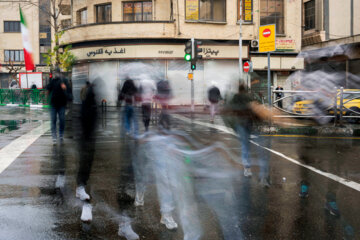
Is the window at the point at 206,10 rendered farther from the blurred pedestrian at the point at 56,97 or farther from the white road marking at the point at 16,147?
the blurred pedestrian at the point at 56,97

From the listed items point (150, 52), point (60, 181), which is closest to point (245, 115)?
point (60, 181)

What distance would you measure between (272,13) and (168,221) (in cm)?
3071

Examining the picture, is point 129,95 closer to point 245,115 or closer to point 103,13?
point 245,115

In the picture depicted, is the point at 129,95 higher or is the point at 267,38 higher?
the point at 267,38

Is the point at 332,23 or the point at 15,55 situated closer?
the point at 332,23

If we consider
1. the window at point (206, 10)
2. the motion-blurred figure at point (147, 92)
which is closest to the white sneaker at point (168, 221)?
the motion-blurred figure at point (147, 92)

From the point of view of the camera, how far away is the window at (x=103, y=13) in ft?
102

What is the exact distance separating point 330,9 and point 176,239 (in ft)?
109

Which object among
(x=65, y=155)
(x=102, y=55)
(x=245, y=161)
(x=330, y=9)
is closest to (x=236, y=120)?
(x=245, y=161)

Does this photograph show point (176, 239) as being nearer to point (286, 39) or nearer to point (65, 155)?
point (65, 155)

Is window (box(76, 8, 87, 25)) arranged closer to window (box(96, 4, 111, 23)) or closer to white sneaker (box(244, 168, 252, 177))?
window (box(96, 4, 111, 23))

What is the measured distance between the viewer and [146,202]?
5215 millimetres

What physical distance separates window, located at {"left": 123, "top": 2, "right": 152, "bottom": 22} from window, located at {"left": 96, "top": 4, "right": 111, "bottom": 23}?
4.82 ft

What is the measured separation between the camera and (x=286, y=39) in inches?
1277
